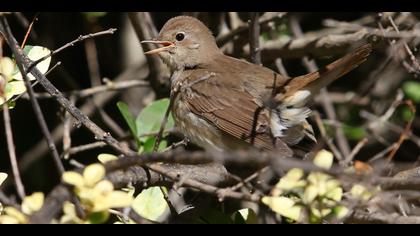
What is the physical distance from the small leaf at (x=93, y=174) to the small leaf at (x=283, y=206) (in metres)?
0.49

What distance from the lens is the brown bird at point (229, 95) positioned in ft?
12.5

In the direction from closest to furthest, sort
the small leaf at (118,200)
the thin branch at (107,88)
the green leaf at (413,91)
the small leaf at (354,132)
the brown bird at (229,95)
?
the small leaf at (118,200)
the brown bird at (229,95)
the thin branch at (107,88)
the green leaf at (413,91)
the small leaf at (354,132)

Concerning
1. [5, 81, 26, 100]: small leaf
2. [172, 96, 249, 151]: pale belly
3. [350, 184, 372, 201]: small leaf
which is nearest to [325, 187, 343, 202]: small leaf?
[350, 184, 372, 201]: small leaf

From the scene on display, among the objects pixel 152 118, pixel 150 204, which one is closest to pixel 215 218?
pixel 150 204

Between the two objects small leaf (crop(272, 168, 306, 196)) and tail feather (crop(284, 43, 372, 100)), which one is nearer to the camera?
small leaf (crop(272, 168, 306, 196))

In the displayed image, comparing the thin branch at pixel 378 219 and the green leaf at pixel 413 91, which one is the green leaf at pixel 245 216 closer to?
the thin branch at pixel 378 219

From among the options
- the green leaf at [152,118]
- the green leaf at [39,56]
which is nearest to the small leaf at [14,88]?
the green leaf at [39,56]

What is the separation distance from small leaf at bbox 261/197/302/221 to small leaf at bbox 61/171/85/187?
1.75 ft

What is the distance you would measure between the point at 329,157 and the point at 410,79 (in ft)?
10.9

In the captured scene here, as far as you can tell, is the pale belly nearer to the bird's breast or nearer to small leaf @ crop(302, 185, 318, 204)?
the bird's breast

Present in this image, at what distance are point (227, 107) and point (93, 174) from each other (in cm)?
220

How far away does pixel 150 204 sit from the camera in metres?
2.87

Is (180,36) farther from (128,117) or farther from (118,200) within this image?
(118,200)

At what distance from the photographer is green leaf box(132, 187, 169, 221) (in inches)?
111
